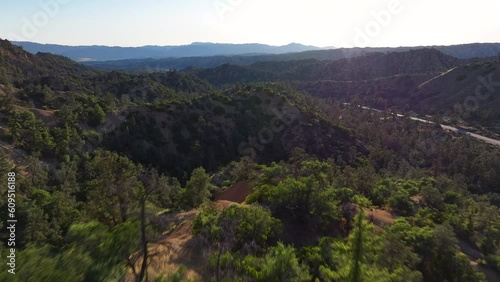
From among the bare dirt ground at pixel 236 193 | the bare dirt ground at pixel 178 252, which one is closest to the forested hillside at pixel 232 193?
the bare dirt ground at pixel 178 252

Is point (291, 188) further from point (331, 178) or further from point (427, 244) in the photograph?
point (331, 178)

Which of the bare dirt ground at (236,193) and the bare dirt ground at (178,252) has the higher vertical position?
the bare dirt ground at (178,252)

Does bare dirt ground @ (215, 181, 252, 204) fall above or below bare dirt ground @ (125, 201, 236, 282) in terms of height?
below

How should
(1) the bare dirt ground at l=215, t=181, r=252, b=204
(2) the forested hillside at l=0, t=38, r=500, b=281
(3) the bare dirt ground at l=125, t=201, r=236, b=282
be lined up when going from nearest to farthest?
(2) the forested hillside at l=0, t=38, r=500, b=281 < (3) the bare dirt ground at l=125, t=201, r=236, b=282 < (1) the bare dirt ground at l=215, t=181, r=252, b=204

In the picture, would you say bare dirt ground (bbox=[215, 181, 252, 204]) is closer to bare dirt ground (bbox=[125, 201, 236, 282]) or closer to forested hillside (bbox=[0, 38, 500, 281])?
forested hillside (bbox=[0, 38, 500, 281])

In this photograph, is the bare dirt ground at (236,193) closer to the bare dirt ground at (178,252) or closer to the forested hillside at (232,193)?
the forested hillside at (232,193)

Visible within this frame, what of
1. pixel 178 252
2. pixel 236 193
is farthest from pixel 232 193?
pixel 178 252

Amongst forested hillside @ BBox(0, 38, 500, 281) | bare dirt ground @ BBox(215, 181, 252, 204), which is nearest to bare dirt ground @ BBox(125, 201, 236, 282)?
forested hillside @ BBox(0, 38, 500, 281)

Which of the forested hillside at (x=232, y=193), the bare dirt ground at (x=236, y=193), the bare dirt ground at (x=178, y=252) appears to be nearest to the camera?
the forested hillside at (x=232, y=193)

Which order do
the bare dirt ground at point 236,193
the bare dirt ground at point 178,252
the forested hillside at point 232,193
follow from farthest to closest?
the bare dirt ground at point 236,193 < the bare dirt ground at point 178,252 < the forested hillside at point 232,193
